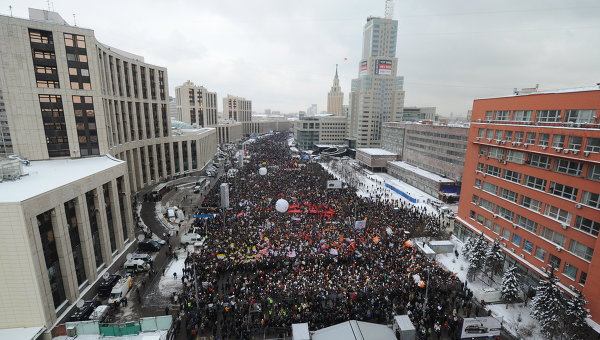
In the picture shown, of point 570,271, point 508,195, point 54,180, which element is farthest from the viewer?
point 508,195

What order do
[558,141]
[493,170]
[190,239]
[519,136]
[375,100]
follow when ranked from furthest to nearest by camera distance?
1. [375,100]
2. [190,239]
3. [493,170]
4. [519,136]
5. [558,141]

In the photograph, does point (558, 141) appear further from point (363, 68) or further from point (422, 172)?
point (363, 68)

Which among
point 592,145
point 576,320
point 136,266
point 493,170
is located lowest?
→ point 136,266

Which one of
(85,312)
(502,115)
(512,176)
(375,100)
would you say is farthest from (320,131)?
(85,312)

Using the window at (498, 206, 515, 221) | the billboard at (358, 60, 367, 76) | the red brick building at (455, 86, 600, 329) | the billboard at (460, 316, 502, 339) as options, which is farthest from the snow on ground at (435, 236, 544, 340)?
the billboard at (358, 60, 367, 76)

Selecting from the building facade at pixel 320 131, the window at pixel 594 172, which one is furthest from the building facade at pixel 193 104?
the window at pixel 594 172

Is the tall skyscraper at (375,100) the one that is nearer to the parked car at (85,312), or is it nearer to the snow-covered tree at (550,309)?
the snow-covered tree at (550,309)

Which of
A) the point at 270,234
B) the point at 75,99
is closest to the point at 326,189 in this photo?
the point at 270,234
